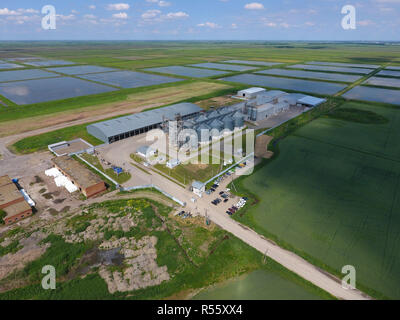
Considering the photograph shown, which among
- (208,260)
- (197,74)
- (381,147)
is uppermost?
(197,74)

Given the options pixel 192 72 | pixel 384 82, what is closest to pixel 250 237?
pixel 192 72

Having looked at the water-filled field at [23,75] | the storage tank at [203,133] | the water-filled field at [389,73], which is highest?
the water-filled field at [389,73]

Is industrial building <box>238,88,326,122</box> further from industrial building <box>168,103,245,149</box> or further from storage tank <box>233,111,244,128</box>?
storage tank <box>233,111,244,128</box>

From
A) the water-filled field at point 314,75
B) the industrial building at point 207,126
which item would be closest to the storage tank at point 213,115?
the industrial building at point 207,126

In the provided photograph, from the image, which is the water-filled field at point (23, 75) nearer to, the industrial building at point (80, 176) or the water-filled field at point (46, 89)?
the water-filled field at point (46, 89)
